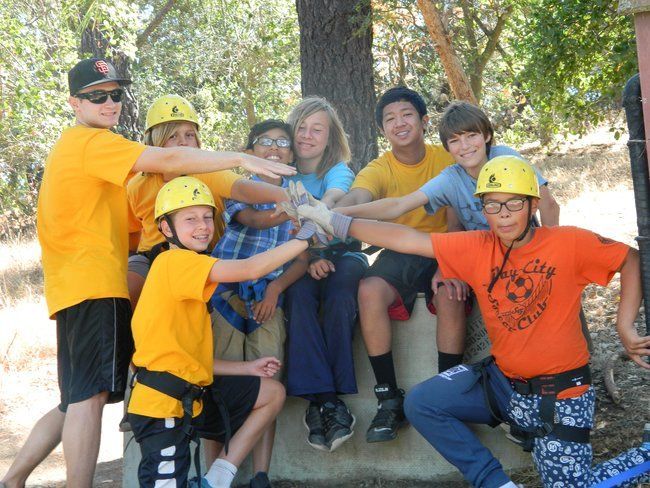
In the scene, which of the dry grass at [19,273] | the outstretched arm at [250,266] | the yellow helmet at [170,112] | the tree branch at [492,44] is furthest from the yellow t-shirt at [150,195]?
the tree branch at [492,44]

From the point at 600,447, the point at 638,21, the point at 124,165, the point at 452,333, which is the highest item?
the point at 638,21

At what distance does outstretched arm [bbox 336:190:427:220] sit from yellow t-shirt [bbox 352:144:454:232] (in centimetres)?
34

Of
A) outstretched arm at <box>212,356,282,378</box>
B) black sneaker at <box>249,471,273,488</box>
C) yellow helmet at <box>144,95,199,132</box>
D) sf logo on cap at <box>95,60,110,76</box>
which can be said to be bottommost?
black sneaker at <box>249,471,273,488</box>

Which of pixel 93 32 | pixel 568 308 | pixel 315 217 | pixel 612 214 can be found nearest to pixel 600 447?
pixel 568 308

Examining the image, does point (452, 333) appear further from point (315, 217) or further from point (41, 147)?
point (41, 147)

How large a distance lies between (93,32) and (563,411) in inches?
401

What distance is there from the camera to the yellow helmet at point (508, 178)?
3729 mm

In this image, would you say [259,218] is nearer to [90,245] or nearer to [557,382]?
[90,245]

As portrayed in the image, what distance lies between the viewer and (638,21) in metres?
3.47

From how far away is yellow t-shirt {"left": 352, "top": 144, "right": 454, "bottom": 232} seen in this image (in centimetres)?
485

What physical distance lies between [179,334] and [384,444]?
1525 mm

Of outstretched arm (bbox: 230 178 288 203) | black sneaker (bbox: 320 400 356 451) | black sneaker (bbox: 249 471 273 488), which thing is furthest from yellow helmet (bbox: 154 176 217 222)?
black sneaker (bbox: 249 471 273 488)

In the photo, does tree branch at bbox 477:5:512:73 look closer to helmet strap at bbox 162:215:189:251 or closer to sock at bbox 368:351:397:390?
sock at bbox 368:351:397:390

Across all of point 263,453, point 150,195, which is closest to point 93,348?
point 150,195
